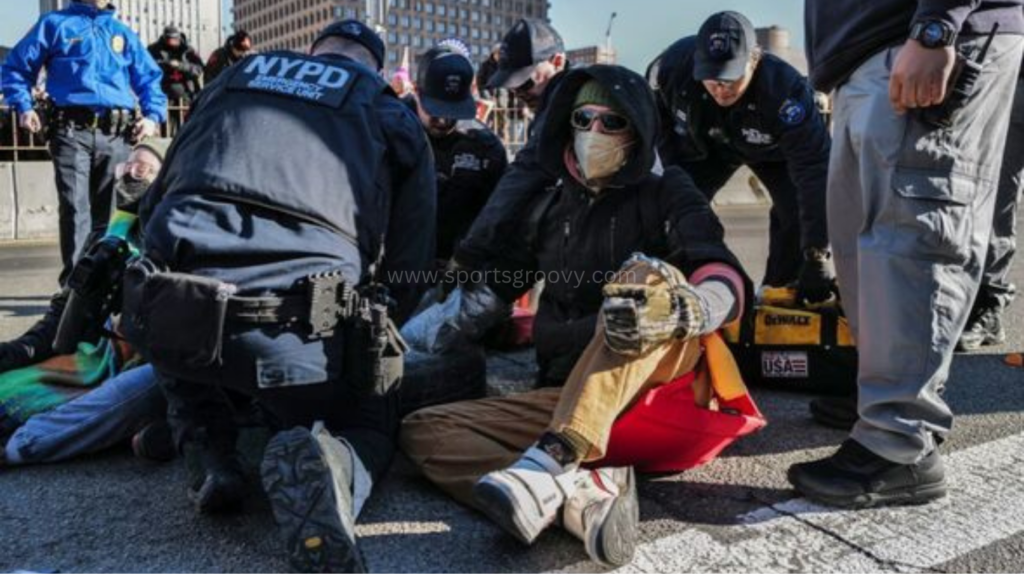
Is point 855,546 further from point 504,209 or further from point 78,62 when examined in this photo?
point 78,62

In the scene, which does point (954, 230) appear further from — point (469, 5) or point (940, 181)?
point (469, 5)

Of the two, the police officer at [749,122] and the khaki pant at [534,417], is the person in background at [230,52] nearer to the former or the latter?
the police officer at [749,122]

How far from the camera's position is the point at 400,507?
237 centimetres

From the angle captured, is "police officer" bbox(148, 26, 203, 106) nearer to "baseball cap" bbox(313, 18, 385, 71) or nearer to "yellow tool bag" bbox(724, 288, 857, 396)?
"baseball cap" bbox(313, 18, 385, 71)

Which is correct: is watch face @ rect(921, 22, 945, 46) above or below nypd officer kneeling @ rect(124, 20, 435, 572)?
above

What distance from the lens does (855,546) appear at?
2.09 metres

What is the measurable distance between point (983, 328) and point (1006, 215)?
0.53 m

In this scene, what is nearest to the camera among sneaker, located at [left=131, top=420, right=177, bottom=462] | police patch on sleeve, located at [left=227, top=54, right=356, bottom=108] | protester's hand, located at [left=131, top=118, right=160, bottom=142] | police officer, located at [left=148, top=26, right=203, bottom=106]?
police patch on sleeve, located at [left=227, top=54, right=356, bottom=108]

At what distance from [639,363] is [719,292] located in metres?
0.35

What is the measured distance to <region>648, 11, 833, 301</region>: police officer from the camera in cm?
359

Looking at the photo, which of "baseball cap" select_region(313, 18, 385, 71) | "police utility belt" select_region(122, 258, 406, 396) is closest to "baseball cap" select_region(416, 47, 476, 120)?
"baseball cap" select_region(313, 18, 385, 71)

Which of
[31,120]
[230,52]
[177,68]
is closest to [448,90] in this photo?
[31,120]

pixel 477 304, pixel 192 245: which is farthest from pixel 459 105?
pixel 192 245

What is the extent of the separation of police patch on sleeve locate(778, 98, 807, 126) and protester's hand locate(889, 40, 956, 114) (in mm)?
1585
